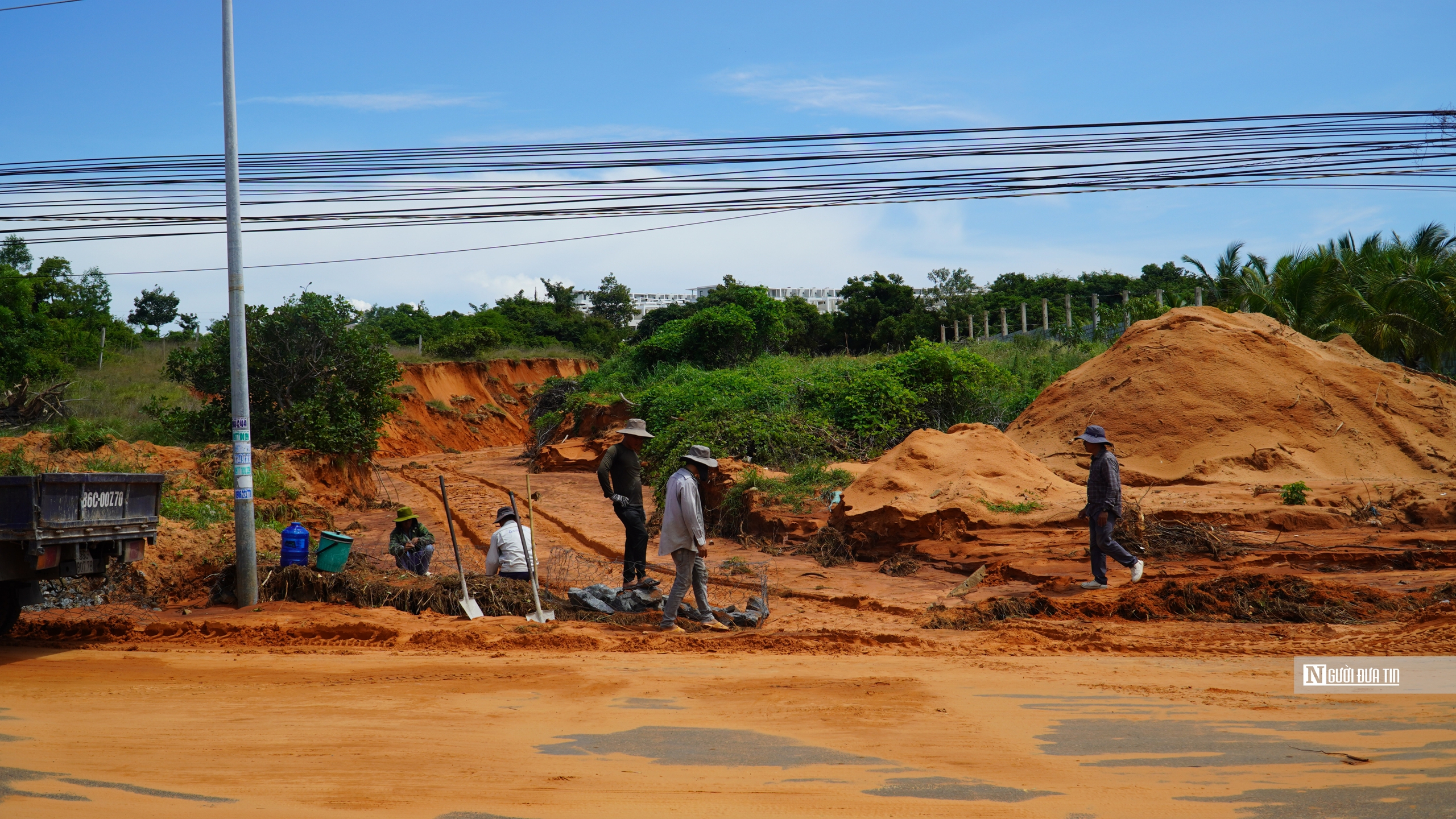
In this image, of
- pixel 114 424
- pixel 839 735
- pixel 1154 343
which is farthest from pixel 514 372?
pixel 839 735

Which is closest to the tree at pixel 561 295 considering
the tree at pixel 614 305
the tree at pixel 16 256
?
the tree at pixel 614 305

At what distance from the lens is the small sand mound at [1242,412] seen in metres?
14.4

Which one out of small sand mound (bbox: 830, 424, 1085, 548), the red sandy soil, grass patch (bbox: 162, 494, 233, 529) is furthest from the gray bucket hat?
the red sandy soil

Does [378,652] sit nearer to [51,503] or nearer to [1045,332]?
[51,503]

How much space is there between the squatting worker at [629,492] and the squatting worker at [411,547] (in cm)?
217

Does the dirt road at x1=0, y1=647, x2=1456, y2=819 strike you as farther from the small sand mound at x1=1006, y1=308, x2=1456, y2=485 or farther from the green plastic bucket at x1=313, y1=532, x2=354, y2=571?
the small sand mound at x1=1006, y1=308, x2=1456, y2=485

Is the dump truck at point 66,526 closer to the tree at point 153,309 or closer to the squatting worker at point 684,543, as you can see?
the squatting worker at point 684,543

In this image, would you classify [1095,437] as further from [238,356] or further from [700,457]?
[238,356]

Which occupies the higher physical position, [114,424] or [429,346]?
[429,346]

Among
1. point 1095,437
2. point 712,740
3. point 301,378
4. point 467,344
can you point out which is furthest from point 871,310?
point 712,740

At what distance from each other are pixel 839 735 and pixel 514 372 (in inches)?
1605

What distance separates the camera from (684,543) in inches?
311

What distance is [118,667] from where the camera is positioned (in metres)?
6.74

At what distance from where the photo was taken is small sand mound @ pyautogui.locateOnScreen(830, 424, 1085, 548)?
38.7ft
